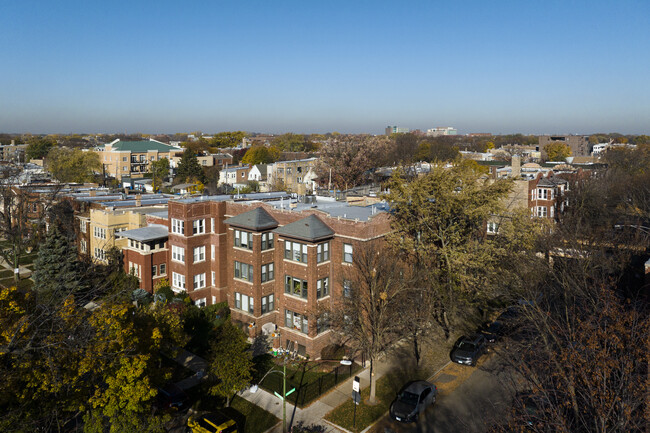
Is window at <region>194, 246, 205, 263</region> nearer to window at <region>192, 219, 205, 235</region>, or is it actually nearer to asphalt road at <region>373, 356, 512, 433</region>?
window at <region>192, 219, 205, 235</region>

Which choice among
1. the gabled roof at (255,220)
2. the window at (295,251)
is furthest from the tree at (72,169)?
the window at (295,251)

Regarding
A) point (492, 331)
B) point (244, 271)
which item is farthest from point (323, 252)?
point (492, 331)

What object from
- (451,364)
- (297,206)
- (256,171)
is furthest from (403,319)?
(256,171)

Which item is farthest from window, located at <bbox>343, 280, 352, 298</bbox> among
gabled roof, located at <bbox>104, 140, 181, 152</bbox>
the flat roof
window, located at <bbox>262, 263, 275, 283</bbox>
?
gabled roof, located at <bbox>104, 140, 181, 152</bbox>

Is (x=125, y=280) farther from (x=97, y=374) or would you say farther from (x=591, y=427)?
(x=591, y=427)

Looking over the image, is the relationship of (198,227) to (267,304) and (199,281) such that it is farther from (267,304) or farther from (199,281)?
(267,304)

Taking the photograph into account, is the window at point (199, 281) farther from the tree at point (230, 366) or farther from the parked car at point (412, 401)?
the parked car at point (412, 401)
